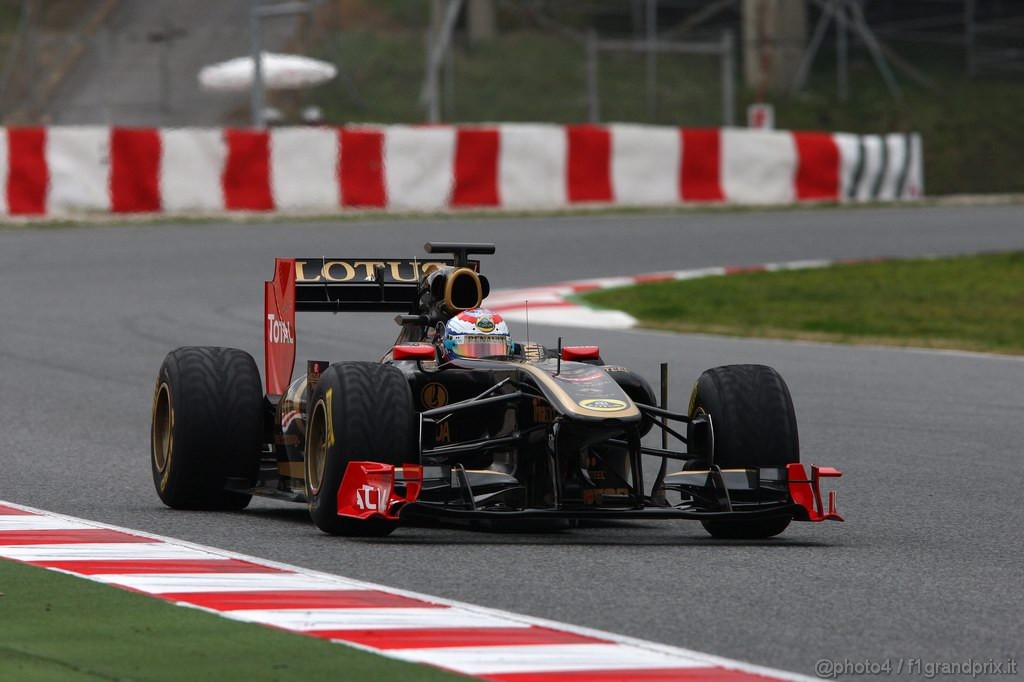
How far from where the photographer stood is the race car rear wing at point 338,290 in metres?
9.04

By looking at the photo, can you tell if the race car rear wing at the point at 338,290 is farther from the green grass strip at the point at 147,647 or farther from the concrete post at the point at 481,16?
the concrete post at the point at 481,16

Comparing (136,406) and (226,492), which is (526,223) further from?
(226,492)

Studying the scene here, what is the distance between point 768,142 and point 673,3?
46.1 ft

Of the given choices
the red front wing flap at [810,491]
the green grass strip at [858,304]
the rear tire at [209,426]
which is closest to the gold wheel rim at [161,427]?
the rear tire at [209,426]

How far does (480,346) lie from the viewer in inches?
318

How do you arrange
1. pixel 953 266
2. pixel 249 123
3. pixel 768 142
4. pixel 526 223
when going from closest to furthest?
pixel 953 266 → pixel 526 223 → pixel 768 142 → pixel 249 123

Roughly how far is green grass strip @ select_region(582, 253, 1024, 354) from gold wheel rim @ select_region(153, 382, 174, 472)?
26.0 ft

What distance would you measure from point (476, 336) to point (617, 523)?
1003 millimetres

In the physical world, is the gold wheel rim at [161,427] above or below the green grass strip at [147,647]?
above

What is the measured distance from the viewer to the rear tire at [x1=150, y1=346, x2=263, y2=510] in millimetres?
8336

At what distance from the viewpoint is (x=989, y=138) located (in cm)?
3403

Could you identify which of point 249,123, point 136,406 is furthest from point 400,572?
point 249,123

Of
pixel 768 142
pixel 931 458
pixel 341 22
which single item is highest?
pixel 341 22

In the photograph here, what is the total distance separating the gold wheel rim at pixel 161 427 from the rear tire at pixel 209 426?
0.14 metres
